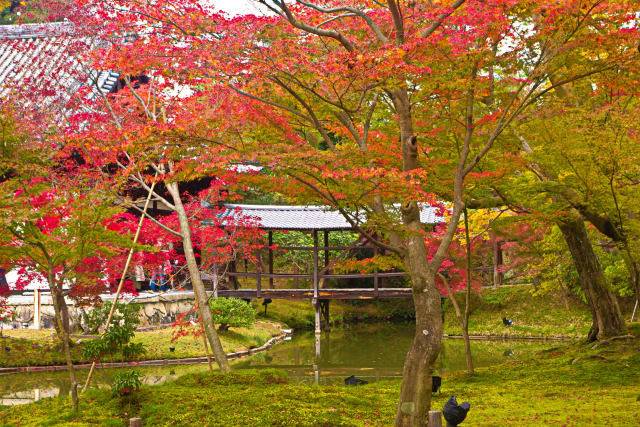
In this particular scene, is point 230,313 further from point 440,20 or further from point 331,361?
point 440,20

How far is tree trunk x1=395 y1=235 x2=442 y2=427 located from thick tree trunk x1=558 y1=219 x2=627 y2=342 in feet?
19.5

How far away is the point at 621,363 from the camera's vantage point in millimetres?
10289

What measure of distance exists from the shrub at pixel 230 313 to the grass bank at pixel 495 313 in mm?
5195

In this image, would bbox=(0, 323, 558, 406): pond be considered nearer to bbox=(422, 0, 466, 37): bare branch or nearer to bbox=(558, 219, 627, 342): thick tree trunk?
bbox=(558, 219, 627, 342): thick tree trunk

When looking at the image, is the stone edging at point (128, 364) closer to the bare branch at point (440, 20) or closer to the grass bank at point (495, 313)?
the grass bank at point (495, 313)

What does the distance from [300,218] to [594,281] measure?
1111 centimetres

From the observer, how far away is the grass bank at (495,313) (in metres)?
19.7

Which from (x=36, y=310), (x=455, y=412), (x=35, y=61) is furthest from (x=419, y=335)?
(x=35, y=61)

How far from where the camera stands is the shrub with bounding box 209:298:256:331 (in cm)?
1638

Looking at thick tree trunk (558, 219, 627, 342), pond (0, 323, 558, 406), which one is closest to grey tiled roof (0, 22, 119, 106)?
pond (0, 323, 558, 406)

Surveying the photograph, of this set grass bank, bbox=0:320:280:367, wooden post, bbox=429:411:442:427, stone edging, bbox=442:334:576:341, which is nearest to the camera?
wooden post, bbox=429:411:442:427

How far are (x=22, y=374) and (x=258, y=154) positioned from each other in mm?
9223

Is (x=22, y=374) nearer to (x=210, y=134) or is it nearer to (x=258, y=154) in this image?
(x=210, y=134)

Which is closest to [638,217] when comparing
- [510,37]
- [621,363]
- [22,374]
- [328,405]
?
[621,363]
